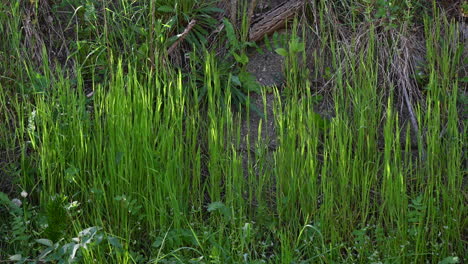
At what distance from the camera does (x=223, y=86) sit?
3621 millimetres

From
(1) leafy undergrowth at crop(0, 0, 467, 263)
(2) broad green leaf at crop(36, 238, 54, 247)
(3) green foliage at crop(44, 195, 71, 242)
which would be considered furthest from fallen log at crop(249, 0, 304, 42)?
(2) broad green leaf at crop(36, 238, 54, 247)

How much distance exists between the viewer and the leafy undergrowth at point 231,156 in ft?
9.32

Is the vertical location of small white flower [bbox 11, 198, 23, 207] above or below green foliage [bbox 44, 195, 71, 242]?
below

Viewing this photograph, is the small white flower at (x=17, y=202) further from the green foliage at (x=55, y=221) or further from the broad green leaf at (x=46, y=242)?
the broad green leaf at (x=46, y=242)

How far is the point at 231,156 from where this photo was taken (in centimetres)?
326

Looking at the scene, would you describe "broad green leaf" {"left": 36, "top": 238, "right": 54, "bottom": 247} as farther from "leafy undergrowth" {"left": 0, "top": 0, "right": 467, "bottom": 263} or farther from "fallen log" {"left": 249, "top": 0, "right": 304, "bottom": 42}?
"fallen log" {"left": 249, "top": 0, "right": 304, "bottom": 42}

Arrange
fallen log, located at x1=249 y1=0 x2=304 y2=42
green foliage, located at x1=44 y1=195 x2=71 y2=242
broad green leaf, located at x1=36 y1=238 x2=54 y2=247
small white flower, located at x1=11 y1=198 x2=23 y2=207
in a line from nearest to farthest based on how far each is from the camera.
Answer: broad green leaf, located at x1=36 y1=238 x2=54 y2=247
green foliage, located at x1=44 y1=195 x2=71 y2=242
small white flower, located at x1=11 y1=198 x2=23 y2=207
fallen log, located at x1=249 y1=0 x2=304 y2=42

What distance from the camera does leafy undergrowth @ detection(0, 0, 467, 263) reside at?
2842 millimetres

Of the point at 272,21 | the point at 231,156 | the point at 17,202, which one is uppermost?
the point at 272,21

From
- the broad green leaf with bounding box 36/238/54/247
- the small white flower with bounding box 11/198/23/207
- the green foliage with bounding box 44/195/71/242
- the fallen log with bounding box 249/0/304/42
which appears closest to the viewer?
the broad green leaf with bounding box 36/238/54/247

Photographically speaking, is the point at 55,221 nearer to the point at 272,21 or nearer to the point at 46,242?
the point at 46,242

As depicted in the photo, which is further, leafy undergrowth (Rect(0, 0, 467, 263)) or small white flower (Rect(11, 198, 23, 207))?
small white flower (Rect(11, 198, 23, 207))

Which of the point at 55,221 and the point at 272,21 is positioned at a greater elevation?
the point at 272,21

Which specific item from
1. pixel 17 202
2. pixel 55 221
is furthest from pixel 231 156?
pixel 17 202
